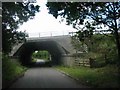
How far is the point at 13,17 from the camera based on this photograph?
20.6 metres

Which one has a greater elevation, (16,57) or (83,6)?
(83,6)

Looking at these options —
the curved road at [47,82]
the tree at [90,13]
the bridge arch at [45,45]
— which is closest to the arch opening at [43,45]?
the bridge arch at [45,45]

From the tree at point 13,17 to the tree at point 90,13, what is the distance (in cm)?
209

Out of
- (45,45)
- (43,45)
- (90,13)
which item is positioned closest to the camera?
(90,13)

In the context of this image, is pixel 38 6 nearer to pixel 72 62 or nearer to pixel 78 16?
pixel 78 16

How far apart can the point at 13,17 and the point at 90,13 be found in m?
5.98

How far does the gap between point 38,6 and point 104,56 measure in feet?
40.7

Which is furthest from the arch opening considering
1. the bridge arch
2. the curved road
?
the curved road

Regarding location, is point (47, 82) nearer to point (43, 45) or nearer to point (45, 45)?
point (45, 45)

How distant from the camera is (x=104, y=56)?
29.5m

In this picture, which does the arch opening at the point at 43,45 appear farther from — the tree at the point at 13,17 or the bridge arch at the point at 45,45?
the tree at the point at 13,17

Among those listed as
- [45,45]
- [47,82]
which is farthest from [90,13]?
[45,45]

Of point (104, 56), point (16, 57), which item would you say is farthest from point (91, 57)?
point (16, 57)

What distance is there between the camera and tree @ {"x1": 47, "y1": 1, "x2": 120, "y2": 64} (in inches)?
666
